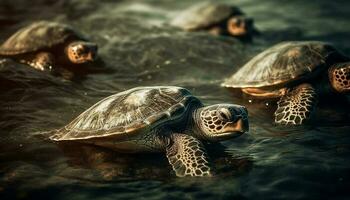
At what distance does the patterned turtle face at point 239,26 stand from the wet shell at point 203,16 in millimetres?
366

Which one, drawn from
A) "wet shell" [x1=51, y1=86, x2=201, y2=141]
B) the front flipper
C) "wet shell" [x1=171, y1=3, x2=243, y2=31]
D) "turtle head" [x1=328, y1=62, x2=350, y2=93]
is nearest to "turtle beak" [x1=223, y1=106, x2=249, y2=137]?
"wet shell" [x1=51, y1=86, x2=201, y2=141]

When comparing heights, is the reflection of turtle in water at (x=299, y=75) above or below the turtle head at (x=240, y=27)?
below

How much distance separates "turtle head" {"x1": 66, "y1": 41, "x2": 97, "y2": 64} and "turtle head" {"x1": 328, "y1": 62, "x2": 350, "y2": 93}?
530 cm

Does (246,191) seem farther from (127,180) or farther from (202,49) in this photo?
(202,49)

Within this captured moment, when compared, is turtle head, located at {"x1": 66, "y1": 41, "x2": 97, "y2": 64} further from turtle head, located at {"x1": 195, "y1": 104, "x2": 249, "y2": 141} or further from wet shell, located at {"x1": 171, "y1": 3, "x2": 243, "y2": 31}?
turtle head, located at {"x1": 195, "y1": 104, "x2": 249, "y2": 141}

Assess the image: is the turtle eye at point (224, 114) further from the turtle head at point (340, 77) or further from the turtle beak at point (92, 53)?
the turtle beak at point (92, 53)

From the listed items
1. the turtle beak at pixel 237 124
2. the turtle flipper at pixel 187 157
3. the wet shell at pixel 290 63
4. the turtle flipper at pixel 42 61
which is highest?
the turtle flipper at pixel 42 61

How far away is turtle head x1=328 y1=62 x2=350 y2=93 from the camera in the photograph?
7367mm

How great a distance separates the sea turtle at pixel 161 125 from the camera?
553 cm

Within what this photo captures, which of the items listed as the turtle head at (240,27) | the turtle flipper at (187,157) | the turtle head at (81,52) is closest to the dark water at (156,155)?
the turtle flipper at (187,157)

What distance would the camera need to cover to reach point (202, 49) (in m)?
11.5

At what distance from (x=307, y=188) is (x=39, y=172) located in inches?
127

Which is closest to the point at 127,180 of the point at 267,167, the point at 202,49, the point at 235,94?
the point at 267,167

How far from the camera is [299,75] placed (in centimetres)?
738
